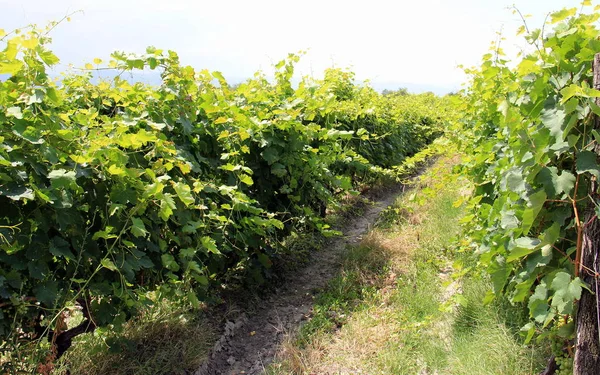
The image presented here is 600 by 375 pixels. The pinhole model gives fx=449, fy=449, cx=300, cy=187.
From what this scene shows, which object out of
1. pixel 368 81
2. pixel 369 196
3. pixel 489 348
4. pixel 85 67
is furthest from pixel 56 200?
pixel 368 81

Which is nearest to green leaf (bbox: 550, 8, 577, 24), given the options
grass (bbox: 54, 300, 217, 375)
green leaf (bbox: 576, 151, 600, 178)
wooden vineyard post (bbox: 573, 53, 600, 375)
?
wooden vineyard post (bbox: 573, 53, 600, 375)

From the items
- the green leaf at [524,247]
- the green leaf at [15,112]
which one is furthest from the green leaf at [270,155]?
the green leaf at [524,247]

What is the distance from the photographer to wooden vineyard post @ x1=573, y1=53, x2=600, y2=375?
6.00ft

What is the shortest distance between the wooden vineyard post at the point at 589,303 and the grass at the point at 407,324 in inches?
22.2

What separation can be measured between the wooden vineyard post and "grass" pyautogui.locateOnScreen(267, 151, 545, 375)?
56cm

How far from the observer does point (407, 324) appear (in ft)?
10.6

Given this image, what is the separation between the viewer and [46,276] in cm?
215

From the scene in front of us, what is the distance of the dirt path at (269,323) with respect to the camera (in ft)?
10.3

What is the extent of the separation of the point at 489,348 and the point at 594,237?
1.09 metres

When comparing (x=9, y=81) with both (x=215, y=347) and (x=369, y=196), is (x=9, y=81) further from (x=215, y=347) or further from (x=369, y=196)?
(x=369, y=196)

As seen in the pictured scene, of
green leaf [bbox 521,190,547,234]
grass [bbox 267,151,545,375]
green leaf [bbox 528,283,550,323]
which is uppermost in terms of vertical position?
green leaf [bbox 521,190,547,234]

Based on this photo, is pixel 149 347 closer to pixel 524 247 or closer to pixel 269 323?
pixel 269 323

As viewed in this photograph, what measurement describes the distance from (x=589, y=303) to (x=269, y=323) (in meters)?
2.39

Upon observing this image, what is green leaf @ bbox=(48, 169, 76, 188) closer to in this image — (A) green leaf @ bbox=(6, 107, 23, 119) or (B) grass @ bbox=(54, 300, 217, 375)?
(A) green leaf @ bbox=(6, 107, 23, 119)
